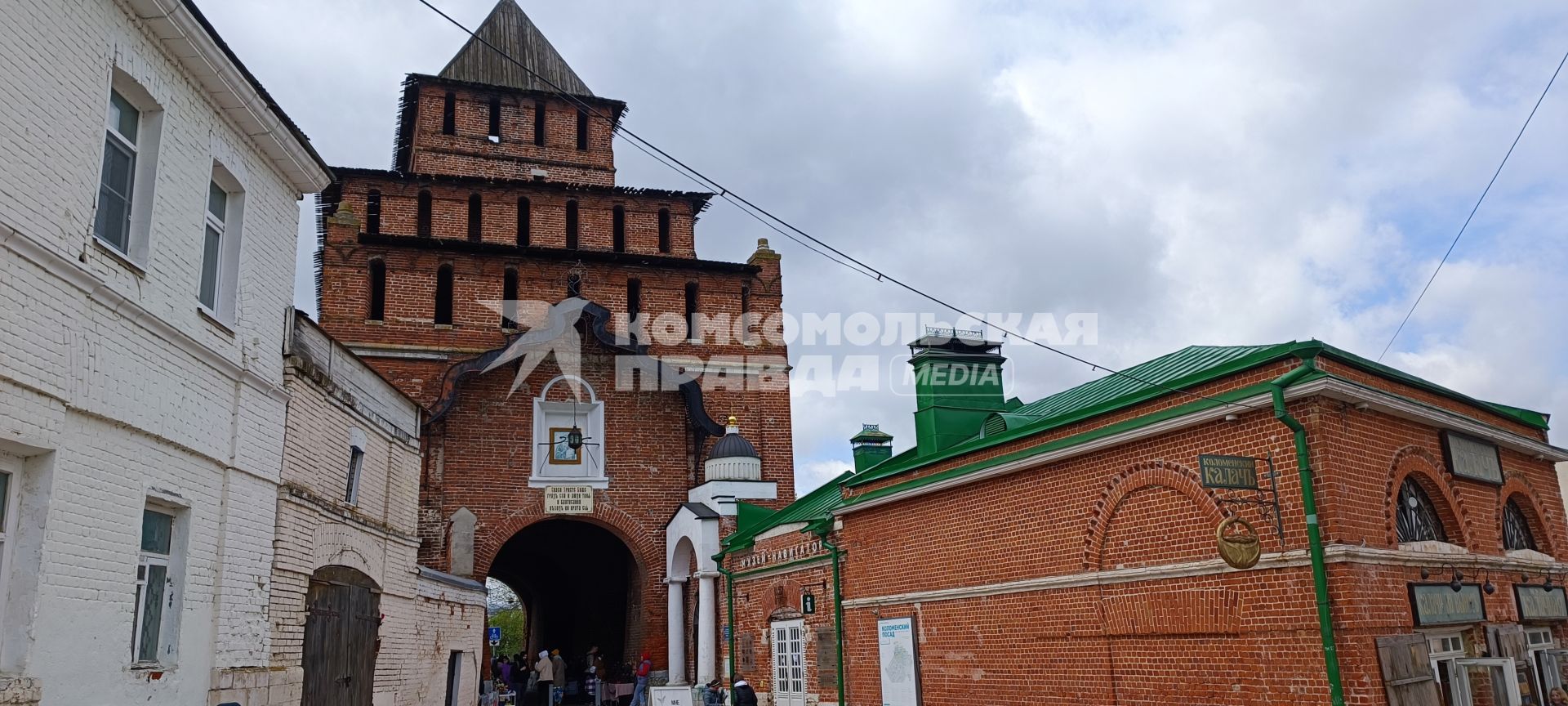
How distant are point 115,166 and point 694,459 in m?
15.8

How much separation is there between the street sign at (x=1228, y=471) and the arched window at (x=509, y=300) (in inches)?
664

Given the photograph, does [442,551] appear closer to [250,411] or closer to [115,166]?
[250,411]

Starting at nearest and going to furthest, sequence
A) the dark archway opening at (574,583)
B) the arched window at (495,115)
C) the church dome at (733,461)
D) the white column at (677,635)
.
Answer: the white column at (677,635) < the church dome at (733,461) < the dark archway opening at (574,583) < the arched window at (495,115)

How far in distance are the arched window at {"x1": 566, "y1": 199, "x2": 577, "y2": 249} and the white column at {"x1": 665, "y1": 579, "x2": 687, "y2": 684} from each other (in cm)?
861

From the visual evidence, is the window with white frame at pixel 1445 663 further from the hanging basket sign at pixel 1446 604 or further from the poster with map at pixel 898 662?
the poster with map at pixel 898 662

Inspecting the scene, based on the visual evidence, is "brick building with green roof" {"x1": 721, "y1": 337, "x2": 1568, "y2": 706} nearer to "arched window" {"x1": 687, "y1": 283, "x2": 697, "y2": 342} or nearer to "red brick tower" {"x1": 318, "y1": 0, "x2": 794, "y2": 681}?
"red brick tower" {"x1": 318, "y1": 0, "x2": 794, "y2": 681}

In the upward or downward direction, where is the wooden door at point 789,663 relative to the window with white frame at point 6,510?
downward

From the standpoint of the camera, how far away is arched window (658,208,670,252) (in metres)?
26.0

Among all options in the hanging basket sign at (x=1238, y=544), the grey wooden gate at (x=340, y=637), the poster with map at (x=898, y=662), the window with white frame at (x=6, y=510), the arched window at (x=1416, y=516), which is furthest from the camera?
the poster with map at (x=898, y=662)

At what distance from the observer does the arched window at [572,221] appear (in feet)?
83.5

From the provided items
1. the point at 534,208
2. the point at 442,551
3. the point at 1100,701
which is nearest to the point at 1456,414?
the point at 1100,701

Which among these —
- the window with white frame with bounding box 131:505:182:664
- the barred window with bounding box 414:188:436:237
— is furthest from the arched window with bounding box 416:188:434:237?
the window with white frame with bounding box 131:505:182:664

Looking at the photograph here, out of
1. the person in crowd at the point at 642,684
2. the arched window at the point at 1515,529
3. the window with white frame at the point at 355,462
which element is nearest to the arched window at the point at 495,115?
the person in crowd at the point at 642,684

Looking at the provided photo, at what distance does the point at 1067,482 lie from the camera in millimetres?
11484
